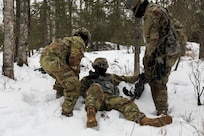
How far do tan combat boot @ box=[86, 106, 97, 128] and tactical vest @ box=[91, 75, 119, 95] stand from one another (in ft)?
2.52

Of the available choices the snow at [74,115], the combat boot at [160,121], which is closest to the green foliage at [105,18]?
the snow at [74,115]

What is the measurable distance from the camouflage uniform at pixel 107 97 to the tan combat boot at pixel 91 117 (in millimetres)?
125

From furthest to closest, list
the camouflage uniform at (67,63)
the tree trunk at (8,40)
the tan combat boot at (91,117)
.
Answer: the tree trunk at (8,40), the camouflage uniform at (67,63), the tan combat boot at (91,117)

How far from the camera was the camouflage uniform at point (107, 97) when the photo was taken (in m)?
4.26

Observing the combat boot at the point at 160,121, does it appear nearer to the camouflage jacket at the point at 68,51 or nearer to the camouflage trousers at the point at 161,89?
the camouflage trousers at the point at 161,89

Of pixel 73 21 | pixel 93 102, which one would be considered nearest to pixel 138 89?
pixel 93 102

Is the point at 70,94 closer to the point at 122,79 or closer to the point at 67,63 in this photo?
the point at 67,63

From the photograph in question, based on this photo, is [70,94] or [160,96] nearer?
[70,94]

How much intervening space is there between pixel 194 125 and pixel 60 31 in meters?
11.6

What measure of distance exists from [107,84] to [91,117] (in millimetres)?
1131

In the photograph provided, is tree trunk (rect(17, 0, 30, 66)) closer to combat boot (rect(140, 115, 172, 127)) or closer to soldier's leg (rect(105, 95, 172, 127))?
soldier's leg (rect(105, 95, 172, 127))

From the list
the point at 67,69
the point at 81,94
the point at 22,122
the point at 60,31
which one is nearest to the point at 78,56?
the point at 67,69

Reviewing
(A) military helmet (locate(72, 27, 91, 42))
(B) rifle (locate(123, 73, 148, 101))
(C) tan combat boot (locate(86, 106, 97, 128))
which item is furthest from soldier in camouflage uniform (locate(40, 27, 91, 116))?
(B) rifle (locate(123, 73, 148, 101))

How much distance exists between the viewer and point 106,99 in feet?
15.4
